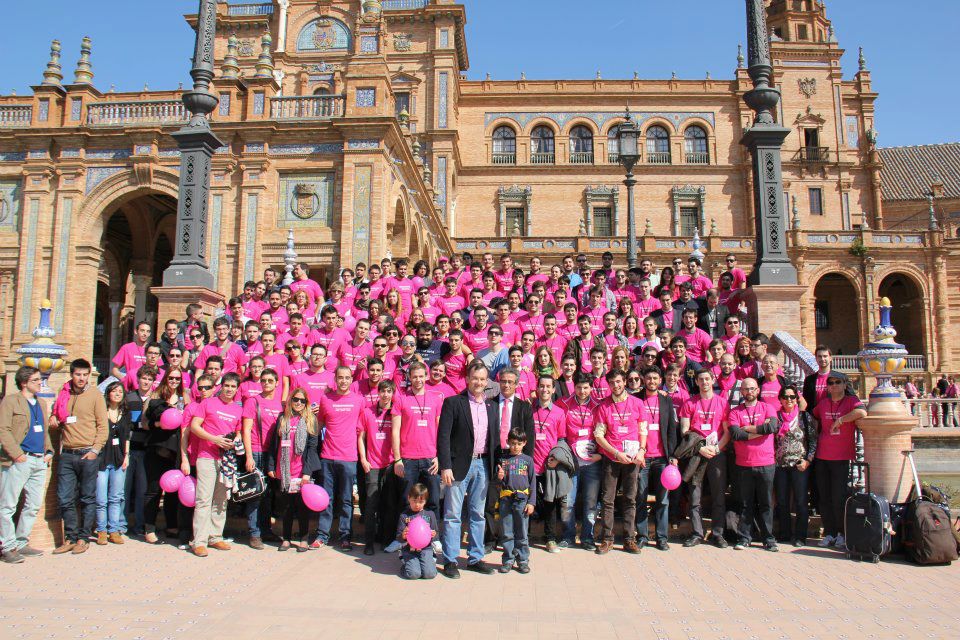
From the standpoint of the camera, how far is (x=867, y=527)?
6941 mm

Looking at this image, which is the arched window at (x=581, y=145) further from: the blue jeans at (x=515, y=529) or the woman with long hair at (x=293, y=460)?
the blue jeans at (x=515, y=529)

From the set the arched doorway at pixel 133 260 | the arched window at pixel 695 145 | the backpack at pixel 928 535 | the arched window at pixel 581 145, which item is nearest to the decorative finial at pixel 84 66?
the arched doorway at pixel 133 260

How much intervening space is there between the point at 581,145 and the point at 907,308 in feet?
66.1

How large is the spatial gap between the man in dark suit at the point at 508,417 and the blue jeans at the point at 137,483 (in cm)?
383

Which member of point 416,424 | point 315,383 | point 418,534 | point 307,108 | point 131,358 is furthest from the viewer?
point 307,108

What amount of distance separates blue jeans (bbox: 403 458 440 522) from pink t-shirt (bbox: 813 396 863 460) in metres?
4.22

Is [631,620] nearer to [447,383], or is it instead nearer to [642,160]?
[447,383]

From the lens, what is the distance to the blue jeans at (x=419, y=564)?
245 inches

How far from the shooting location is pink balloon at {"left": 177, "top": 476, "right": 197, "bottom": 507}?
23.6ft

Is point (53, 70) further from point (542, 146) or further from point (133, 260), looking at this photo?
point (542, 146)

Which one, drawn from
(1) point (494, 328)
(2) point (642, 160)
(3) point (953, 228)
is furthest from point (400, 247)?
(3) point (953, 228)

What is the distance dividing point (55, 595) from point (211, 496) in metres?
1.75

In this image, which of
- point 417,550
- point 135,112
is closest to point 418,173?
point 135,112

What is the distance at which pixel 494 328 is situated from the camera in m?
8.20
